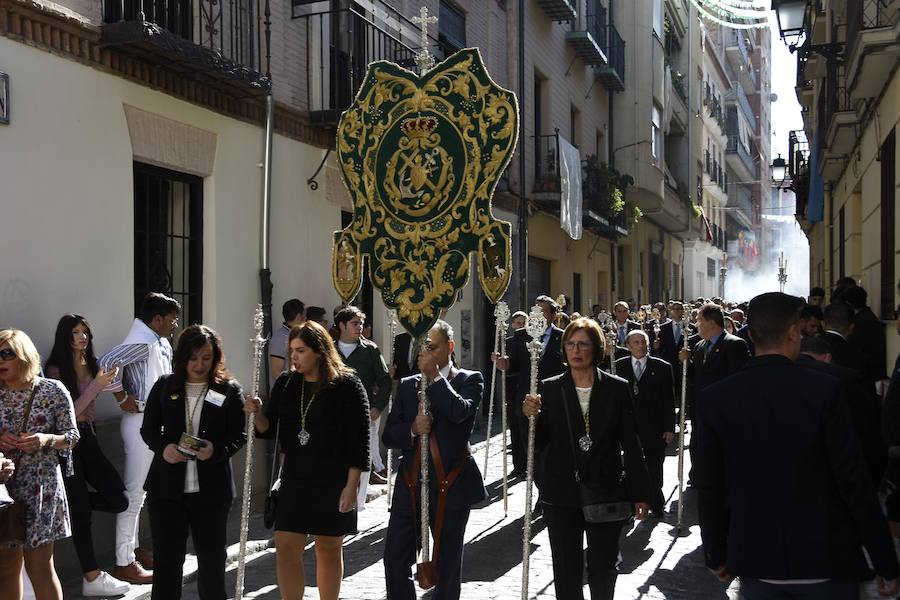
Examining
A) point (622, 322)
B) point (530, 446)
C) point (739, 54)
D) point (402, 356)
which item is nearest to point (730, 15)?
point (622, 322)

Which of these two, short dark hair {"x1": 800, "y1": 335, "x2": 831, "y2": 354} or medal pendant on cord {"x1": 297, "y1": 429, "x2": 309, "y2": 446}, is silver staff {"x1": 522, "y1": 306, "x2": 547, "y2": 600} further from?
short dark hair {"x1": 800, "y1": 335, "x2": 831, "y2": 354}

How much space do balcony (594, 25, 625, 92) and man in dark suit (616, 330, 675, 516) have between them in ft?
53.0

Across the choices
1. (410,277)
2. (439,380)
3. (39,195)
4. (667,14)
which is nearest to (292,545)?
(439,380)

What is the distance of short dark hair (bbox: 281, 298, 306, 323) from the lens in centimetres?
955

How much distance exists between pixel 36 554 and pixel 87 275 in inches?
113

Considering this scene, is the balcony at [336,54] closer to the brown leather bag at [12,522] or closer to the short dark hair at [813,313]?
the short dark hair at [813,313]

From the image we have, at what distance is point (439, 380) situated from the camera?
5.68 m

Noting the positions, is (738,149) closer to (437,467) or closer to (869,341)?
(869,341)

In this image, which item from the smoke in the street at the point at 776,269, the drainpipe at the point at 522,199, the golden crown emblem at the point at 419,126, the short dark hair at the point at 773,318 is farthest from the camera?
the smoke in the street at the point at 776,269

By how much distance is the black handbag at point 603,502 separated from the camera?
504cm

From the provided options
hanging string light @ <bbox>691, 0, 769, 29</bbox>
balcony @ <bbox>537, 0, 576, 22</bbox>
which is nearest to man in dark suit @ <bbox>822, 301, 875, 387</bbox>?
hanging string light @ <bbox>691, 0, 769, 29</bbox>

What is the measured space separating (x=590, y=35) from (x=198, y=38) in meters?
14.3

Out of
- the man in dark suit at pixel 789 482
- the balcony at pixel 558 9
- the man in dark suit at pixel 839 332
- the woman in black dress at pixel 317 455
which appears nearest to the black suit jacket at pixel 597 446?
the woman in black dress at pixel 317 455

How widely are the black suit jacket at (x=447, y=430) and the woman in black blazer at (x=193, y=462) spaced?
88 cm
